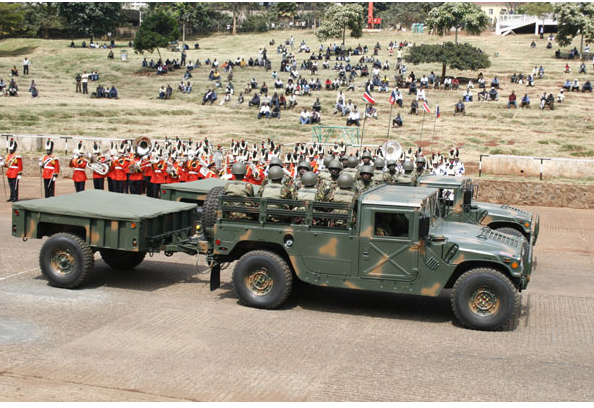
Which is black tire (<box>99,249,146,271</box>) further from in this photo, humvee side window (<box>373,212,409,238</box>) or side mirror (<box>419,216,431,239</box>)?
side mirror (<box>419,216,431,239</box>)

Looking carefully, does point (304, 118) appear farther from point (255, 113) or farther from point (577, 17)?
point (577, 17)

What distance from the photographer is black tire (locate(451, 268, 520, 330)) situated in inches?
402

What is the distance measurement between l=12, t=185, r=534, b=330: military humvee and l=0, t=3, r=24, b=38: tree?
75864 millimetres

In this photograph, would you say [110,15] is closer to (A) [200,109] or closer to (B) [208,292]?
(A) [200,109]

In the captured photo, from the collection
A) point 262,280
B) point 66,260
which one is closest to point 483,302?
point 262,280

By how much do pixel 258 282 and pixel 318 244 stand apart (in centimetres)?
115

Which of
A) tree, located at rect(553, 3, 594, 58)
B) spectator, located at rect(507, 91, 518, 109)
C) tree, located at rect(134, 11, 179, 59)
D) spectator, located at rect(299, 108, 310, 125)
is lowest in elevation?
spectator, located at rect(299, 108, 310, 125)

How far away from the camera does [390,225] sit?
10.7 meters

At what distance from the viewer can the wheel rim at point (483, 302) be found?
10344mm

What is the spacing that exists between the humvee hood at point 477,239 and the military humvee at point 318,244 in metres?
0.02

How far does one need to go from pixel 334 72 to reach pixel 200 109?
14.9 meters

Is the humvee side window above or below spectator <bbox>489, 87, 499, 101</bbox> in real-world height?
below

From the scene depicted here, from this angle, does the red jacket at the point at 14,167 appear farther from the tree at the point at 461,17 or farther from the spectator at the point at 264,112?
the tree at the point at 461,17

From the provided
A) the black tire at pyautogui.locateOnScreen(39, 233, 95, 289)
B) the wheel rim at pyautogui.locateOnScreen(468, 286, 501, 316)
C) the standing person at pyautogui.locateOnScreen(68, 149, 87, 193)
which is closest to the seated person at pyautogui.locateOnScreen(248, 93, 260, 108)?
the standing person at pyautogui.locateOnScreen(68, 149, 87, 193)
